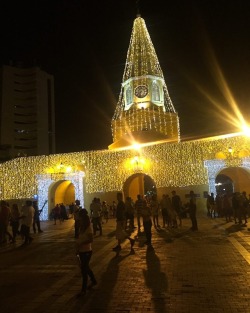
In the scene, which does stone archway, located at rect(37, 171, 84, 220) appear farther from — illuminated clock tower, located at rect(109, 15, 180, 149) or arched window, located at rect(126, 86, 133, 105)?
arched window, located at rect(126, 86, 133, 105)

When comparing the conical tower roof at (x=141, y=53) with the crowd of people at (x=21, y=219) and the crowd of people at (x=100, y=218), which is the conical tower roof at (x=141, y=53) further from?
the crowd of people at (x=21, y=219)

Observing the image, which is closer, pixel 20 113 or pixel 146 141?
pixel 146 141

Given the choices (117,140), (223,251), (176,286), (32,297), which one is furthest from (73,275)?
(117,140)

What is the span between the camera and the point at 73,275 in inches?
303

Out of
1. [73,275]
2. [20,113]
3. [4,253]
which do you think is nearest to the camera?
[73,275]

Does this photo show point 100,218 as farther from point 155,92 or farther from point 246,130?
point 155,92

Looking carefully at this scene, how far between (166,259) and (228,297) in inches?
134

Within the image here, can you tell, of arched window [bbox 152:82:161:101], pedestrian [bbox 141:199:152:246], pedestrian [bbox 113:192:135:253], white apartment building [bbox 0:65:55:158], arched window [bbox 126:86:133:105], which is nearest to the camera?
pedestrian [bbox 113:192:135:253]

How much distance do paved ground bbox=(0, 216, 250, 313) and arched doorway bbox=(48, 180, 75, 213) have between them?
16.8m

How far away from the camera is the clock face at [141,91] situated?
32469 mm

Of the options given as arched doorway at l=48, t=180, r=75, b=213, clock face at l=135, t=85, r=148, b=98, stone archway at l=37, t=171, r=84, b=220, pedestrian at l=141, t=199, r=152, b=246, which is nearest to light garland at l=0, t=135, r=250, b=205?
stone archway at l=37, t=171, r=84, b=220

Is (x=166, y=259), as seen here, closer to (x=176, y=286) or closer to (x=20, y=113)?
(x=176, y=286)

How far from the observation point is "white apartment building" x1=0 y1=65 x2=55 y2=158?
7162cm

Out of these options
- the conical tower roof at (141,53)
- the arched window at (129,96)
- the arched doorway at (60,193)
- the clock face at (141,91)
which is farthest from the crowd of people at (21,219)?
the conical tower roof at (141,53)
